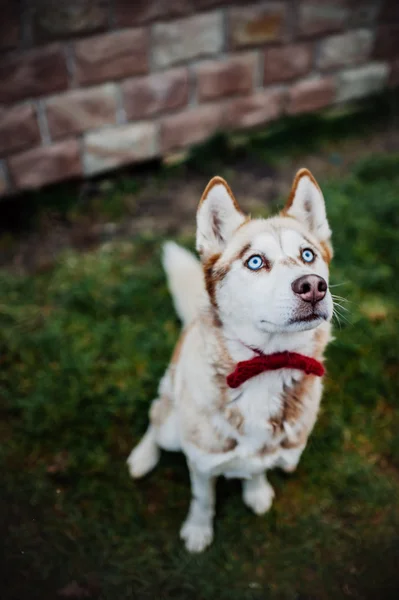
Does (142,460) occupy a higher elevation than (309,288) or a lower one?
lower

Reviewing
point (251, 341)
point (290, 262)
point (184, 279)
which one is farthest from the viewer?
point (184, 279)

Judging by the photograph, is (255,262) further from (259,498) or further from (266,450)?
(259,498)

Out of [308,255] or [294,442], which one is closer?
[308,255]

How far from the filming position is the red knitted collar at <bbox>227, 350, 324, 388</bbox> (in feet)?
5.43

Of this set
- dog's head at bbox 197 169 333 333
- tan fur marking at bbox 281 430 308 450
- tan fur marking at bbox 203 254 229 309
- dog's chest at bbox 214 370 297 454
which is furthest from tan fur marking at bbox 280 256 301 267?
tan fur marking at bbox 281 430 308 450

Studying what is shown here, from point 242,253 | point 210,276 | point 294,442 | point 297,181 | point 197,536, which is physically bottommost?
point 197,536

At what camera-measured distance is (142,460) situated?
2375 millimetres

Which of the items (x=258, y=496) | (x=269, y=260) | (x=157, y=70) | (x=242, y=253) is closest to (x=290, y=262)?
(x=269, y=260)

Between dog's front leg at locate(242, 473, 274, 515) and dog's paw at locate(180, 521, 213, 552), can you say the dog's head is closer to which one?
dog's front leg at locate(242, 473, 274, 515)

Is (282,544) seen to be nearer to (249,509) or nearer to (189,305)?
(249,509)

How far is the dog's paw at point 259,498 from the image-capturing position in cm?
224

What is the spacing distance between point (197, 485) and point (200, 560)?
1.27ft

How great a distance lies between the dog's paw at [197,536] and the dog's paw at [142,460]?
1.08 feet

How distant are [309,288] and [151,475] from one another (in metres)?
1.40
